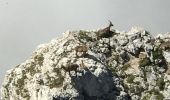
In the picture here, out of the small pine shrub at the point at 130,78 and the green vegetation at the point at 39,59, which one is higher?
the green vegetation at the point at 39,59

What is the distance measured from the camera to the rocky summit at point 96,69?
97206mm

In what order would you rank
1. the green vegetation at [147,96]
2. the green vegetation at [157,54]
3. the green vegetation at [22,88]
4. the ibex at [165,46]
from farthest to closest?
the ibex at [165,46] < the green vegetation at [157,54] < the green vegetation at [22,88] < the green vegetation at [147,96]

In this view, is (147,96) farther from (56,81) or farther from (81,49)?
(56,81)

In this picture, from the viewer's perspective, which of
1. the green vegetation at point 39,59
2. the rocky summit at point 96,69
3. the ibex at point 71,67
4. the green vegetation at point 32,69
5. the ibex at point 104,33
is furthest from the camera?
the ibex at point 104,33

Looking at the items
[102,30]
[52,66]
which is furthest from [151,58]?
[52,66]

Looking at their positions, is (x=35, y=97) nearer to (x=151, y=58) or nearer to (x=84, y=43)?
(x=84, y=43)

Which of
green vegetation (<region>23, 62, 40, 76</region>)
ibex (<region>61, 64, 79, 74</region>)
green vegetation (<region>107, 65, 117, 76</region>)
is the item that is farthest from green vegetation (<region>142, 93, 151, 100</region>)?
green vegetation (<region>23, 62, 40, 76</region>)

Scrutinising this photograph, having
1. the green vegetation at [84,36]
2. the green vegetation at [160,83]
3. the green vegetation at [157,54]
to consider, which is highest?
the green vegetation at [84,36]

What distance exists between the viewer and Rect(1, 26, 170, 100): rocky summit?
9721cm

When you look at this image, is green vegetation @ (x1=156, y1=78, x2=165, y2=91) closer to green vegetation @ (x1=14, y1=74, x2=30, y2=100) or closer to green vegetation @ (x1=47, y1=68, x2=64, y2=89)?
green vegetation @ (x1=47, y1=68, x2=64, y2=89)

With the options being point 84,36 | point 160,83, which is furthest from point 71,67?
point 160,83

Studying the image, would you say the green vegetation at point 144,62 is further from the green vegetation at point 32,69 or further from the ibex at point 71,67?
the green vegetation at point 32,69

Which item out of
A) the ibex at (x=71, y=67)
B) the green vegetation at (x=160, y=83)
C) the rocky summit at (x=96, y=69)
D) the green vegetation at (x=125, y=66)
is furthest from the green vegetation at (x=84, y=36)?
the green vegetation at (x=160, y=83)

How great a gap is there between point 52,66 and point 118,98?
11439mm
